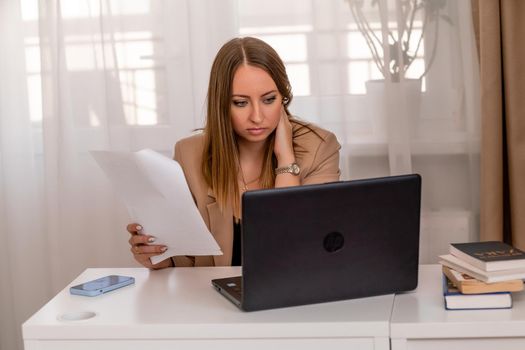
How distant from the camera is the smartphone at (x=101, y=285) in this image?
200 cm

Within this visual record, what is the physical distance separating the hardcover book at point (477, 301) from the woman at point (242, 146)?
0.77m

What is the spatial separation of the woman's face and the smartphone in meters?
0.53

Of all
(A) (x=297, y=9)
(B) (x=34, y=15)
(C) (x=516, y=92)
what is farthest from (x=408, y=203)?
(B) (x=34, y=15)

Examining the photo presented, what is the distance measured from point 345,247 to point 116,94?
1.58 m

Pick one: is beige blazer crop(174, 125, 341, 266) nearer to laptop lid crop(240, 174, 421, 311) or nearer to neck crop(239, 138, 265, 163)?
neck crop(239, 138, 265, 163)

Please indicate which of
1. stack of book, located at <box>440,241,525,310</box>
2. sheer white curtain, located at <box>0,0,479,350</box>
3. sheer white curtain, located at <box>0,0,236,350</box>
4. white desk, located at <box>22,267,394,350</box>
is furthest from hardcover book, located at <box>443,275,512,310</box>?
sheer white curtain, located at <box>0,0,236,350</box>

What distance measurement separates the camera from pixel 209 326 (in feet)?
5.71

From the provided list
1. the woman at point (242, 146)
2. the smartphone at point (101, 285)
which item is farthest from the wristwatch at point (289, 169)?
the smartphone at point (101, 285)

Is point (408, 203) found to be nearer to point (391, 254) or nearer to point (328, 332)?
point (391, 254)

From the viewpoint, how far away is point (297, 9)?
3.04 metres

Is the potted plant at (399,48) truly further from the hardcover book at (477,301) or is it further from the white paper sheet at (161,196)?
the hardcover book at (477,301)

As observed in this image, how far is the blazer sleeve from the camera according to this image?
250cm

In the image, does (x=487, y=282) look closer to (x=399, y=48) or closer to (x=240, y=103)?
(x=240, y=103)

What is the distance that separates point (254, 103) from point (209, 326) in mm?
780
